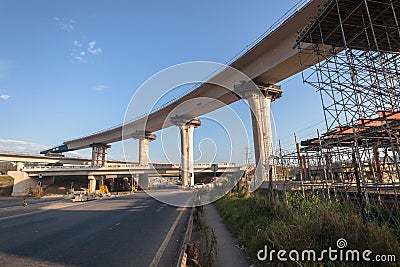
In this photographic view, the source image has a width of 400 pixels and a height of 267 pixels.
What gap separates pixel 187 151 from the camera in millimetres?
46438

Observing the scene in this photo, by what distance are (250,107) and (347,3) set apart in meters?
13.5

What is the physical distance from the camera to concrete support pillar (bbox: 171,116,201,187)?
4475cm

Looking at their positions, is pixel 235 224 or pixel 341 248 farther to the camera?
pixel 235 224

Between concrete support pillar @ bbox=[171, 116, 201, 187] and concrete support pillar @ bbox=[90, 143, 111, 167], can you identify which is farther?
concrete support pillar @ bbox=[90, 143, 111, 167]

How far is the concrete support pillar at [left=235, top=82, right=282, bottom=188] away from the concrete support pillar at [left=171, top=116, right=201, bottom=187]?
22625mm

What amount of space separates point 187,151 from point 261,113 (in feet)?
89.4

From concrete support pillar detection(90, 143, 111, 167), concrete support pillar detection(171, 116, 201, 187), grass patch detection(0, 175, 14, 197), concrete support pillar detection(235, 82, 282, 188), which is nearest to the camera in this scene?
concrete support pillar detection(235, 82, 282, 188)

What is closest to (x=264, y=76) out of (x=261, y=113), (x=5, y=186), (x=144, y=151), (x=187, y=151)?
(x=261, y=113)

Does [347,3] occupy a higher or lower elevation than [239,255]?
higher

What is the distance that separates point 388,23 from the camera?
9.63 metres

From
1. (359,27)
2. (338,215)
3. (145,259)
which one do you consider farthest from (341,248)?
(359,27)

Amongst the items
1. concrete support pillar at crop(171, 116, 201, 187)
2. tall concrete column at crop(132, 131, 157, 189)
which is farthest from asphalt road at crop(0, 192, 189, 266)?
tall concrete column at crop(132, 131, 157, 189)

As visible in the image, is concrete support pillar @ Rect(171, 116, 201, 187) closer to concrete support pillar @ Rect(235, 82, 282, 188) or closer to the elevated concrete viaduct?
the elevated concrete viaduct

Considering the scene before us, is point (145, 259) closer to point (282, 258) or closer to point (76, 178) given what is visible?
point (282, 258)
